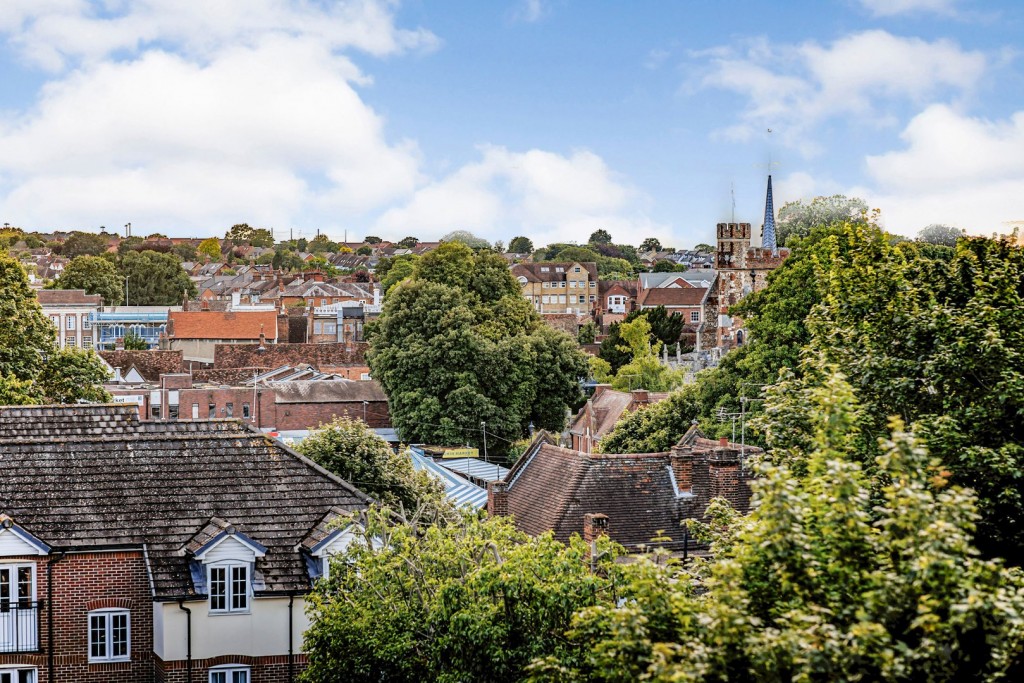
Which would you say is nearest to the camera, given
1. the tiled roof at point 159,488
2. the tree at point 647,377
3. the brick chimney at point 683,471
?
the tiled roof at point 159,488

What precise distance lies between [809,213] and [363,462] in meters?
101

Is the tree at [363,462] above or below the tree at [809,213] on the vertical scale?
below

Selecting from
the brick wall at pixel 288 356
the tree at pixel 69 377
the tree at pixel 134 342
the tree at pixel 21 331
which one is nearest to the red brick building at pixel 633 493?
the tree at pixel 69 377

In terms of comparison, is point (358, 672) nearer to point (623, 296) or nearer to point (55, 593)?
point (55, 593)

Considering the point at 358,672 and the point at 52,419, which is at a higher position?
the point at 52,419

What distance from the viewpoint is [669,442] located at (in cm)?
5025

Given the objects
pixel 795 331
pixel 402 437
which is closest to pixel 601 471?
pixel 795 331

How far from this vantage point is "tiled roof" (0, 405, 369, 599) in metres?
22.9

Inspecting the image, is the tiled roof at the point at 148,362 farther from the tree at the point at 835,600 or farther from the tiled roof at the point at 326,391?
the tree at the point at 835,600

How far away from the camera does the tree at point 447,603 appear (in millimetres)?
17938

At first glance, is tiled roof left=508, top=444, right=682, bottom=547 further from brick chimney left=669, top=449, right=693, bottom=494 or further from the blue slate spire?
the blue slate spire

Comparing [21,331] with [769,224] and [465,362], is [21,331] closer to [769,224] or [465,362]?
[465,362]

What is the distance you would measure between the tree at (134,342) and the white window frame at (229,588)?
3773 inches

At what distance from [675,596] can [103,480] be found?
1347cm
